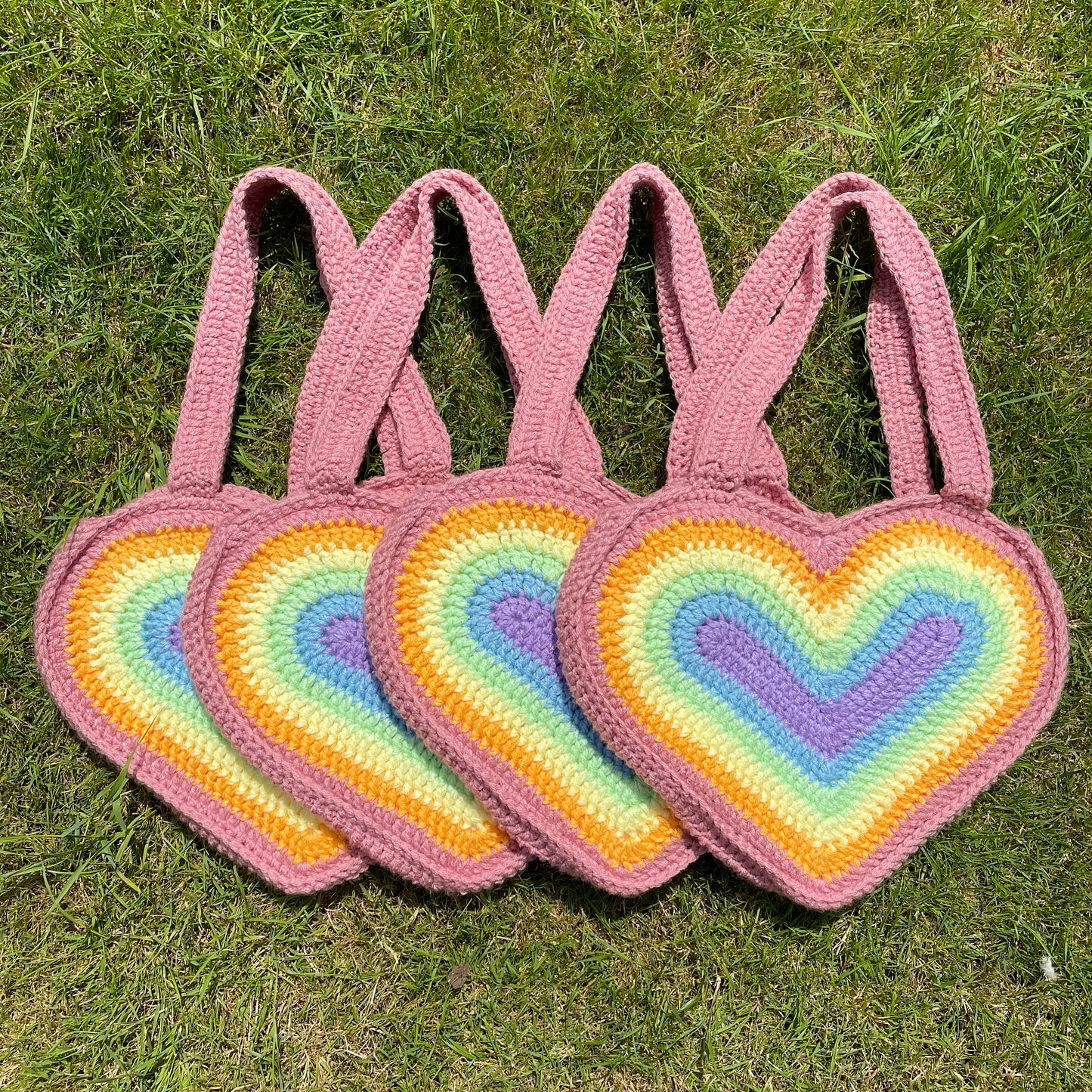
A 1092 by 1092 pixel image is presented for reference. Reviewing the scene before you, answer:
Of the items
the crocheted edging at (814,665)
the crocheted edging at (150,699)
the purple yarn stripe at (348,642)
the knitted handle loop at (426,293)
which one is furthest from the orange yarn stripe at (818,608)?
the crocheted edging at (150,699)

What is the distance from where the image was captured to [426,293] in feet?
4.18

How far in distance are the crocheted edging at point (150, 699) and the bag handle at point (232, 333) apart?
4.3 inches

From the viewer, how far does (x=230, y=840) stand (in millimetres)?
1196

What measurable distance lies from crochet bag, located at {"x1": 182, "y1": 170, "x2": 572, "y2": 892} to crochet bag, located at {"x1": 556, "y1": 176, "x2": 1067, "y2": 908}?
27 centimetres

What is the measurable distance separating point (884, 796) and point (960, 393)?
0.60 metres

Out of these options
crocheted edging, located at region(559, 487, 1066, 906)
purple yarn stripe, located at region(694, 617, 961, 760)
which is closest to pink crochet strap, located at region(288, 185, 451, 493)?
crocheted edging, located at region(559, 487, 1066, 906)

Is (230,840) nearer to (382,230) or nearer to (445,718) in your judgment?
(445,718)

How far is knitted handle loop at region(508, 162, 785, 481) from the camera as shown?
1.21 meters

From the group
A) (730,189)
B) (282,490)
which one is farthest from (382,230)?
(730,189)

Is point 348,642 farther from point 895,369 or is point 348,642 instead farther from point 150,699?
point 895,369

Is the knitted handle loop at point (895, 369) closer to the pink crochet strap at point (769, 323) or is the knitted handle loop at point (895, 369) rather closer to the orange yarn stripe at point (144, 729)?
the pink crochet strap at point (769, 323)

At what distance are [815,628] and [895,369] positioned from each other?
43 cm

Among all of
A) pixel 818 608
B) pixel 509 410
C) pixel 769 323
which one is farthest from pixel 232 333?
pixel 818 608

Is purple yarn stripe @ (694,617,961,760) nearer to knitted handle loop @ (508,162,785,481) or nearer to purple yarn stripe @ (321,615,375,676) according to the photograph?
knitted handle loop @ (508,162,785,481)
